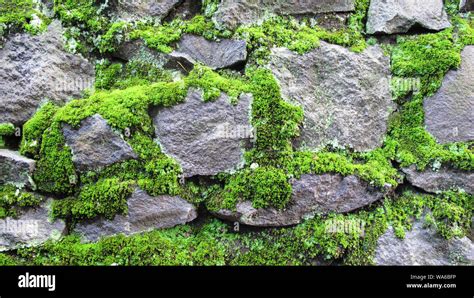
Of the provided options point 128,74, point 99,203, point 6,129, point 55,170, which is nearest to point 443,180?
point 99,203

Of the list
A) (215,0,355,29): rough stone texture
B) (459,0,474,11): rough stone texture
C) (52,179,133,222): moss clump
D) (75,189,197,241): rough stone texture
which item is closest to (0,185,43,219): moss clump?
(52,179,133,222): moss clump

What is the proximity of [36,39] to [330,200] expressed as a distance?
4.87 m

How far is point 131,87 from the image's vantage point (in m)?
5.97

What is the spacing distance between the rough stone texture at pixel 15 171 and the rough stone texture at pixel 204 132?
5.84 ft

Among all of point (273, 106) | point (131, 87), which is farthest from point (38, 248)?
point (273, 106)

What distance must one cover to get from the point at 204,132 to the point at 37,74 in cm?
259

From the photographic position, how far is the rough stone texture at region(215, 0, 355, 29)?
20.5ft

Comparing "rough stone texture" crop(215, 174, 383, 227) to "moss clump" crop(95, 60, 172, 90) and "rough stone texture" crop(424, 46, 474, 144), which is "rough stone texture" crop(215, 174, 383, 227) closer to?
"rough stone texture" crop(424, 46, 474, 144)

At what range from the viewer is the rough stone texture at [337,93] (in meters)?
5.94

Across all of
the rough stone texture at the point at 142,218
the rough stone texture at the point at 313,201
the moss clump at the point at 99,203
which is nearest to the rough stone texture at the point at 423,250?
the rough stone texture at the point at 313,201

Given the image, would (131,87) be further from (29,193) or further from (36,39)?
(29,193)

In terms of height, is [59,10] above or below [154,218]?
above

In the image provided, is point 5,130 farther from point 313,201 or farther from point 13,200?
point 313,201

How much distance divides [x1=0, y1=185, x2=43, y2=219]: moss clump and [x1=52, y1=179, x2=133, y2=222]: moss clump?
292mm
